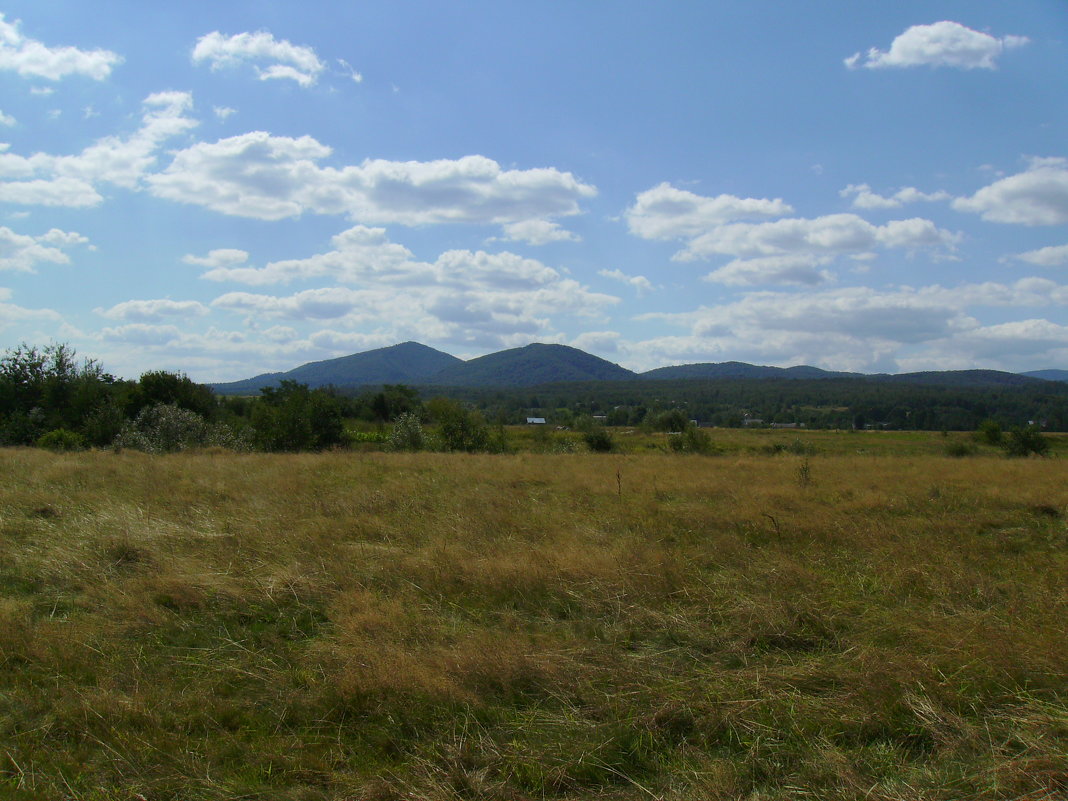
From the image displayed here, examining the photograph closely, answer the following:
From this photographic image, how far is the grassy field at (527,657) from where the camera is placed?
10.5 ft

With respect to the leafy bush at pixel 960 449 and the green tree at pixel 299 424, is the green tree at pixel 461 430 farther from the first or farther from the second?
the leafy bush at pixel 960 449

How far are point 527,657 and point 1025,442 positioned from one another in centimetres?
4604

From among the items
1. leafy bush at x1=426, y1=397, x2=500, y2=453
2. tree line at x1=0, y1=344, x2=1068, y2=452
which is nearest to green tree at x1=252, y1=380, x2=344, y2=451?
tree line at x1=0, y1=344, x2=1068, y2=452

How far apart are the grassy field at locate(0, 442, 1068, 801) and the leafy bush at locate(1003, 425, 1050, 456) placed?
37.2 metres

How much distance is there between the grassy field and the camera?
3186 mm

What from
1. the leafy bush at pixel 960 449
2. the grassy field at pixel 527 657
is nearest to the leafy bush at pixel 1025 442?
the leafy bush at pixel 960 449

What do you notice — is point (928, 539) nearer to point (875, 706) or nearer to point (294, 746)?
point (875, 706)

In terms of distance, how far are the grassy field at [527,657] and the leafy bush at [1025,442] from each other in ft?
122

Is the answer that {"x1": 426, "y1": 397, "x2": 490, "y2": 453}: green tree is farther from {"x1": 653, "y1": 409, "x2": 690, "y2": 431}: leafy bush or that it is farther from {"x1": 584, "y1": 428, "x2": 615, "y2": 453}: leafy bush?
{"x1": 653, "y1": 409, "x2": 690, "y2": 431}: leafy bush

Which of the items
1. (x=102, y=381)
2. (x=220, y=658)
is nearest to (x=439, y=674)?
(x=220, y=658)

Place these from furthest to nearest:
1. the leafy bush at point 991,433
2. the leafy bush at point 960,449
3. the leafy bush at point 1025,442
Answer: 1. the leafy bush at point 991,433
2. the leafy bush at point 960,449
3. the leafy bush at point 1025,442

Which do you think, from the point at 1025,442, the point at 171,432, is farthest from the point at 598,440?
the point at 1025,442

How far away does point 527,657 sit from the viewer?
4.20m

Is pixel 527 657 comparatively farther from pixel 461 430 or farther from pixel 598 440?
pixel 598 440
